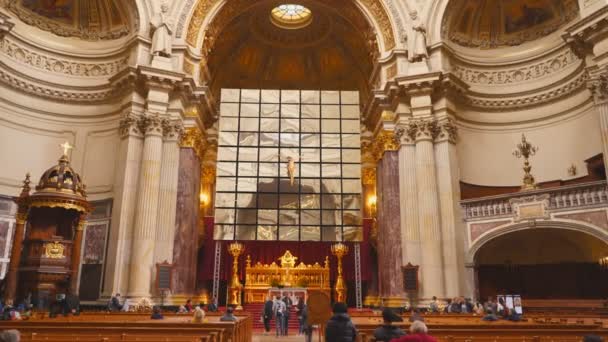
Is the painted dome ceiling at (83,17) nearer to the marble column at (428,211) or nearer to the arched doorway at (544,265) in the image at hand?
the marble column at (428,211)

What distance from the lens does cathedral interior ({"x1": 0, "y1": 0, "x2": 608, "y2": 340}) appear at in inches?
627

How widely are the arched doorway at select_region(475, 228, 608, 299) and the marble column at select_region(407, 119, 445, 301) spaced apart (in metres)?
1.81

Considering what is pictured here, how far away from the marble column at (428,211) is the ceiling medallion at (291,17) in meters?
10.3

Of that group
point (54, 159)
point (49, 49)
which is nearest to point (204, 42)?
point (49, 49)

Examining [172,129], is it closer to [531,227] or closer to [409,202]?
[409,202]

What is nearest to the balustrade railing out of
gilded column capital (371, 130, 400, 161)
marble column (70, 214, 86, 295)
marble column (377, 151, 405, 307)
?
marble column (377, 151, 405, 307)

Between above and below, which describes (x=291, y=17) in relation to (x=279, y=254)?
above

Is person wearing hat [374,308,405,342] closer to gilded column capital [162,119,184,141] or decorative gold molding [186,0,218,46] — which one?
gilded column capital [162,119,184,141]

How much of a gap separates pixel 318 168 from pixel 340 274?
5579 millimetres

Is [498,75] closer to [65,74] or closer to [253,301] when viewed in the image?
[253,301]

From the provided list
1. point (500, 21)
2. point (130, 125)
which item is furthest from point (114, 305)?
point (500, 21)

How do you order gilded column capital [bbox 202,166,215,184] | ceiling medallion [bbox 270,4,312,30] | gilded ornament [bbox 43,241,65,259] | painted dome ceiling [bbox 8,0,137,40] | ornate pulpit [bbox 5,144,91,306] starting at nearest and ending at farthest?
ornate pulpit [bbox 5,144,91,306], gilded ornament [bbox 43,241,65,259], painted dome ceiling [bbox 8,0,137,40], gilded column capital [bbox 202,166,215,184], ceiling medallion [bbox 270,4,312,30]

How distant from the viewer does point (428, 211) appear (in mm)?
17141

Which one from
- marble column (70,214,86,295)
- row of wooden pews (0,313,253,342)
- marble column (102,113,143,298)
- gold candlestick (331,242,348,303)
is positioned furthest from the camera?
gold candlestick (331,242,348,303)
